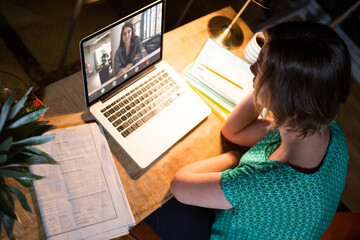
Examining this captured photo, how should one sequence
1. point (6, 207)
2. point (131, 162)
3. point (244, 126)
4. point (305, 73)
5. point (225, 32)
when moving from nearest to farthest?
point (6, 207)
point (305, 73)
point (131, 162)
point (244, 126)
point (225, 32)

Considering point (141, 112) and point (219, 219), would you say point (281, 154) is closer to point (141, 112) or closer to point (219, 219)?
point (219, 219)

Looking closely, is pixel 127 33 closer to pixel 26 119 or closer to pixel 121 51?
pixel 121 51

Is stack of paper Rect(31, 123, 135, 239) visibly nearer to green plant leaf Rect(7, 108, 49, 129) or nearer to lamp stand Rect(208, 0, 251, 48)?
green plant leaf Rect(7, 108, 49, 129)

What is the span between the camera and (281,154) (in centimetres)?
98

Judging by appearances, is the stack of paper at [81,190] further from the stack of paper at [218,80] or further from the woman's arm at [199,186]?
the stack of paper at [218,80]

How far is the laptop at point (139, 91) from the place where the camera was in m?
0.95

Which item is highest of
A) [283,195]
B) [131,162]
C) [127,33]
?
[127,33]

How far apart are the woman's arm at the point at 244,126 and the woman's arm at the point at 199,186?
19 cm

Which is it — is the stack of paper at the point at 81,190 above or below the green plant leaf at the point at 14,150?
below

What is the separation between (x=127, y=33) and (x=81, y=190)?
1.75 ft

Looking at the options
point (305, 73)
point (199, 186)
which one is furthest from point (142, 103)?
point (305, 73)

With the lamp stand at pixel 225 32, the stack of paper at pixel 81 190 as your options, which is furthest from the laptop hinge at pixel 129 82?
the lamp stand at pixel 225 32

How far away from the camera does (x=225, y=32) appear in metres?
1.49

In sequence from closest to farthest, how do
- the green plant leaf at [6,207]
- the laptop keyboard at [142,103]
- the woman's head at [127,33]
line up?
the green plant leaf at [6,207], the woman's head at [127,33], the laptop keyboard at [142,103]
